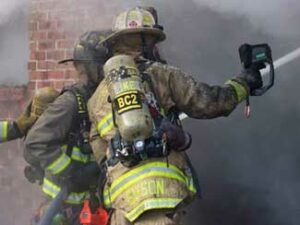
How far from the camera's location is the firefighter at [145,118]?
350cm

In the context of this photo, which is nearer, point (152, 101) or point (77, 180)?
point (152, 101)

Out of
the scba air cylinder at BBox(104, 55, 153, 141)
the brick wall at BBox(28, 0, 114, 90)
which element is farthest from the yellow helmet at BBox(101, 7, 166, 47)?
the brick wall at BBox(28, 0, 114, 90)

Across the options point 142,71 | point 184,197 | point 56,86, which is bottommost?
point 184,197

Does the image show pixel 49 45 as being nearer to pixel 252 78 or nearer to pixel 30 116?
pixel 30 116

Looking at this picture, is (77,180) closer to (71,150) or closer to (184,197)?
(71,150)

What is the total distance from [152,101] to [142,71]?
0.60 feet

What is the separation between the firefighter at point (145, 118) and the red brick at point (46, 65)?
164 centimetres

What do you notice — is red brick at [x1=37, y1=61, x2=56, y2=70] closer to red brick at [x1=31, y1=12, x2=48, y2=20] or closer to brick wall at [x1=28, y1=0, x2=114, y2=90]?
brick wall at [x1=28, y1=0, x2=114, y2=90]

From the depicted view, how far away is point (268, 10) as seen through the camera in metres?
4.62

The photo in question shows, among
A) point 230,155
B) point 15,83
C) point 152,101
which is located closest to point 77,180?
point 152,101

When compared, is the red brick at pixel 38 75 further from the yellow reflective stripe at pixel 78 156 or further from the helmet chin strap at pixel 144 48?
the helmet chin strap at pixel 144 48

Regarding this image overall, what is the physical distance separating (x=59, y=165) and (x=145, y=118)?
957 millimetres

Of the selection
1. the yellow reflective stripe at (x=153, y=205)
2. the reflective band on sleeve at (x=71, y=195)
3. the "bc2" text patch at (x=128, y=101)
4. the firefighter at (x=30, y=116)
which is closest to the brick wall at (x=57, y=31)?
the firefighter at (x=30, y=116)

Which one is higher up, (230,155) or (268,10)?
(268,10)
